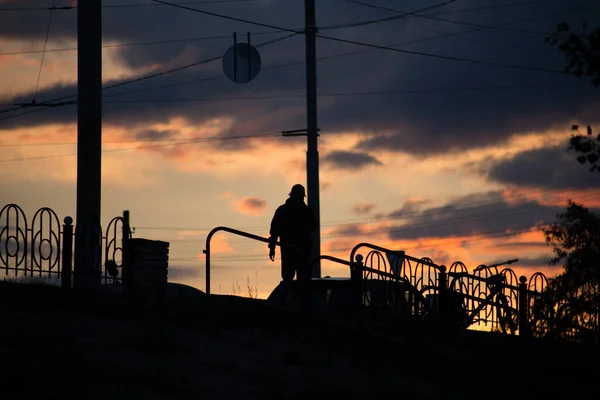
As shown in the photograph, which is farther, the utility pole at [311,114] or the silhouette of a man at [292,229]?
the utility pole at [311,114]

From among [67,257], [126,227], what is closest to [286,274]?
[126,227]

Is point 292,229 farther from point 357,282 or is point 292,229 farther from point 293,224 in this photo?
point 357,282

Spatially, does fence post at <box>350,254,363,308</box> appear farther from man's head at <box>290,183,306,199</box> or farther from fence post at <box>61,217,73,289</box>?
fence post at <box>61,217,73,289</box>

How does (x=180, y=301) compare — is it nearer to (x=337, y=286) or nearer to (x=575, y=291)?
(x=337, y=286)

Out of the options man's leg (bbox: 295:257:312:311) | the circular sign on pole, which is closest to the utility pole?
the circular sign on pole

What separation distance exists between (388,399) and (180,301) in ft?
18.7

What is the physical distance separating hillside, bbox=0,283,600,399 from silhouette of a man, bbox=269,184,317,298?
3.59 ft

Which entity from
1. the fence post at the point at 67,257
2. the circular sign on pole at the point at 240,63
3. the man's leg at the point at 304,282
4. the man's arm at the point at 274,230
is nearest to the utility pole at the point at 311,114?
the circular sign on pole at the point at 240,63

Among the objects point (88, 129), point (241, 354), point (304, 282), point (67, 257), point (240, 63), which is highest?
point (240, 63)

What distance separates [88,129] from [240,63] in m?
9.61

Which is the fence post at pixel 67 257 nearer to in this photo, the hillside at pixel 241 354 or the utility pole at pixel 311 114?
the hillside at pixel 241 354

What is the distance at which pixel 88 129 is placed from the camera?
18594 mm

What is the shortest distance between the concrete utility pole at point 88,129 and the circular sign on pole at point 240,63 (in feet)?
30.1

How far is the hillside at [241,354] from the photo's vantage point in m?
11.1
